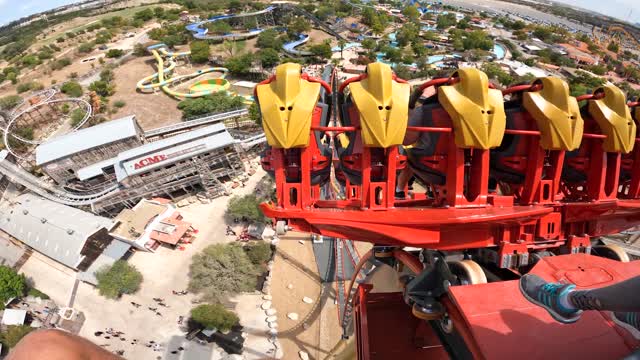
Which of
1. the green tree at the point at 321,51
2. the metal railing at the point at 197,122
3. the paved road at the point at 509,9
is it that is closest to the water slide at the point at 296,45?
the green tree at the point at 321,51

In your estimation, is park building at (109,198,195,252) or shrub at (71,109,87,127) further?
shrub at (71,109,87,127)

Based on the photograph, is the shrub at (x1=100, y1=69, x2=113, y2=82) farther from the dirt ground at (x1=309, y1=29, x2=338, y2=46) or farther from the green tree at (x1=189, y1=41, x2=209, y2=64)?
the dirt ground at (x1=309, y1=29, x2=338, y2=46)

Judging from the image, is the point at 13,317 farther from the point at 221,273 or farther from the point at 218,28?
the point at 218,28

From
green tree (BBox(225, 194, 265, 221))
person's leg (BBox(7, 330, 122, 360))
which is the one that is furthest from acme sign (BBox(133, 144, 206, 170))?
person's leg (BBox(7, 330, 122, 360))

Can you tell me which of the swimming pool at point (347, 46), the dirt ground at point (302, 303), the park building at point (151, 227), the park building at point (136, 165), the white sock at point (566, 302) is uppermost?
the swimming pool at point (347, 46)

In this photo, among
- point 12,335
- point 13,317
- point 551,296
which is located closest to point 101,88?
point 13,317

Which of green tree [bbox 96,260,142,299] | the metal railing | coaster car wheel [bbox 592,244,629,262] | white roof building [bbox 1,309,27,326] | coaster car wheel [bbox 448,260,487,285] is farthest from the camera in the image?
the metal railing

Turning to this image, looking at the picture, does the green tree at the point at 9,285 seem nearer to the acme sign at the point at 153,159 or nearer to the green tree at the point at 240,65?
the acme sign at the point at 153,159
